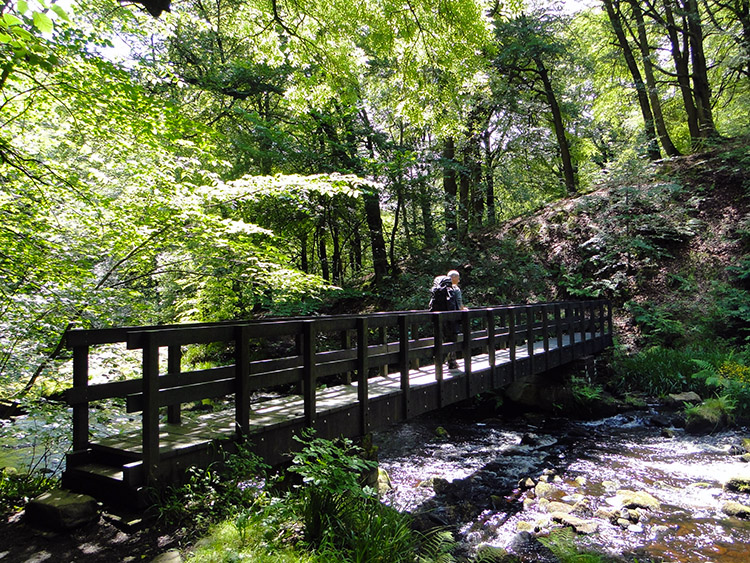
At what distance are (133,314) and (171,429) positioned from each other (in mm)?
3224

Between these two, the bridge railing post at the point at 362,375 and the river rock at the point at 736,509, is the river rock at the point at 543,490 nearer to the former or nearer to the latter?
the river rock at the point at 736,509

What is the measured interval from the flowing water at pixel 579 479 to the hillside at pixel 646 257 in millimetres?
4622

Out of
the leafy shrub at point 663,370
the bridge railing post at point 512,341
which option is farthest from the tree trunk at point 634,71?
the bridge railing post at point 512,341

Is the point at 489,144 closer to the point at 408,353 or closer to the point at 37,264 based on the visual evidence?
the point at 408,353

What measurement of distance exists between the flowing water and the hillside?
182 inches

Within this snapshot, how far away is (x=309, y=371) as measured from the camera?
5.04 m

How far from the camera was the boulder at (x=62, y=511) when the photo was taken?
351 cm

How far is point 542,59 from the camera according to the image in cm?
1830

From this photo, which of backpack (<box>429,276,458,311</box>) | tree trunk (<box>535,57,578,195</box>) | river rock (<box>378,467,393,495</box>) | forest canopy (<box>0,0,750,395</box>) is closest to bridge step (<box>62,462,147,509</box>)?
forest canopy (<box>0,0,750,395</box>)

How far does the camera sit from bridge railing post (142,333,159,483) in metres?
3.59

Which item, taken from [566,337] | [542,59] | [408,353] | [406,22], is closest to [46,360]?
[408,353]

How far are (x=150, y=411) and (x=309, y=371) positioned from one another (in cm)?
176

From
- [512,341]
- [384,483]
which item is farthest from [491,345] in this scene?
[384,483]

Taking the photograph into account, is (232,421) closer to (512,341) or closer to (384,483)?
(384,483)
